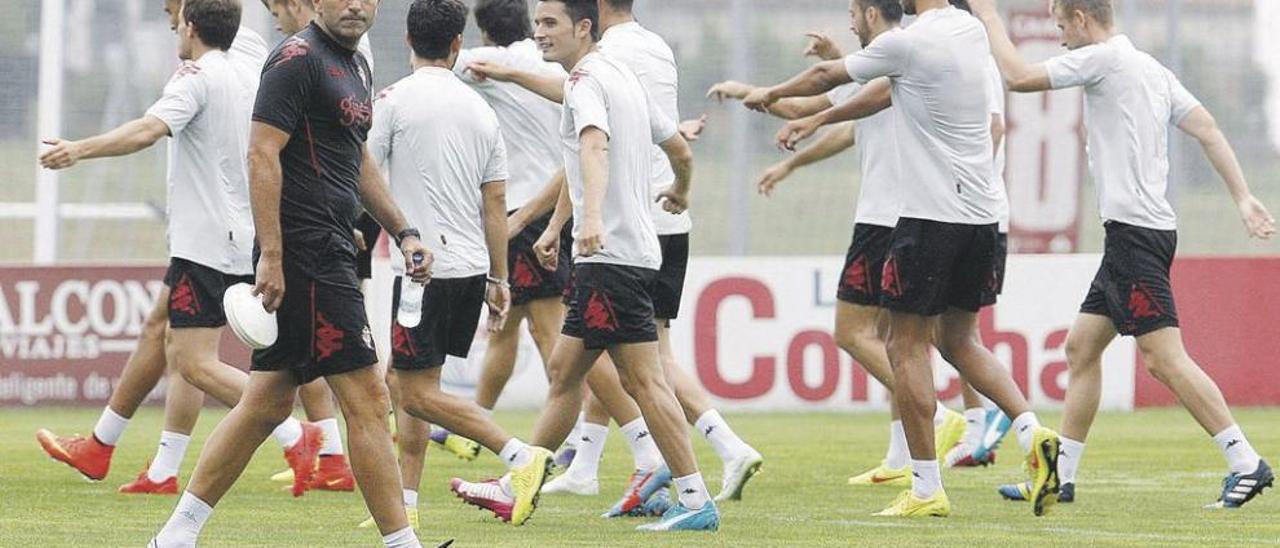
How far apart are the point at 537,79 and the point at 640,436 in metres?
1.63

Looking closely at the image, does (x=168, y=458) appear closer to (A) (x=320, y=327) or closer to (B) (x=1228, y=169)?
(A) (x=320, y=327)

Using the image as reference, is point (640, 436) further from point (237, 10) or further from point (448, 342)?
point (237, 10)

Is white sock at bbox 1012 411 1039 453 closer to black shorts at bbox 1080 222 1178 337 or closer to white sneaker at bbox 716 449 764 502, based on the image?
black shorts at bbox 1080 222 1178 337

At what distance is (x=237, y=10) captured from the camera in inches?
436

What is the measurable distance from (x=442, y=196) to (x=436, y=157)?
0.16m

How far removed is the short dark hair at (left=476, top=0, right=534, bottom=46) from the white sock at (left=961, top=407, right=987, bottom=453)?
10.3 ft

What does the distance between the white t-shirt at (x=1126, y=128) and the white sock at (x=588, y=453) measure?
2.50m

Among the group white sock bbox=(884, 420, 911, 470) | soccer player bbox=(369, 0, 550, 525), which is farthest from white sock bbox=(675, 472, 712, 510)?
white sock bbox=(884, 420, 911, 470)

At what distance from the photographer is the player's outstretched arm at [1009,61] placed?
10.3 meters

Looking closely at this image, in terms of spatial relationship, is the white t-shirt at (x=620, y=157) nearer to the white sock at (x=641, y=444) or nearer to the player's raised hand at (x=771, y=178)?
the white sock at (x=641, y=444)

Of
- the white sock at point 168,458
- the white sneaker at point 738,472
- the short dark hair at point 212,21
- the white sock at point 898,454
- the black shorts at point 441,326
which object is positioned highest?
the short dark hair at point 212,21

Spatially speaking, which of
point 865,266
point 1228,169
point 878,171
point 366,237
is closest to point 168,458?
point 366,237

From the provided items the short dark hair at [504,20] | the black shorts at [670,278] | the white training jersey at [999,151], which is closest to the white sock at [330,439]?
the black shorts at [670,278]

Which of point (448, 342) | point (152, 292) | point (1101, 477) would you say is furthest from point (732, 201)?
point (448, 342)
